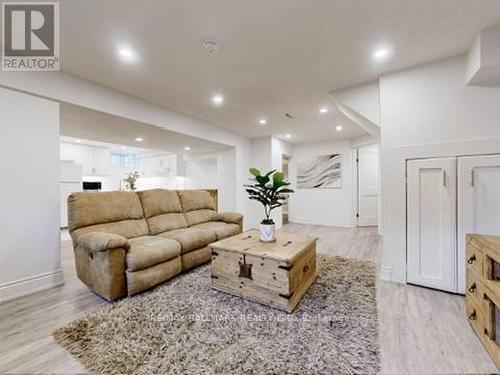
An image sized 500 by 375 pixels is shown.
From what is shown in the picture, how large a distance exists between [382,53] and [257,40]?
1264 mm

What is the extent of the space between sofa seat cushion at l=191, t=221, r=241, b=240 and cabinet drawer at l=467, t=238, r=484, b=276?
8.72 ft

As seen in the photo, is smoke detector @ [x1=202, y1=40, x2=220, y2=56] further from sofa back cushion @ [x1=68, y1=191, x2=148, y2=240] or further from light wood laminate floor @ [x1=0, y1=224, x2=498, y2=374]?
light wood laminate floor @ [x1=0, y1=224, x2=498, y2=374]

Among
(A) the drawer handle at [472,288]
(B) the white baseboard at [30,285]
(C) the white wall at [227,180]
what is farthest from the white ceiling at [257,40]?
(C) the white wall at [227,180]

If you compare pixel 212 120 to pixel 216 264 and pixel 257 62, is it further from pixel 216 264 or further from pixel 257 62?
pixel 216 264

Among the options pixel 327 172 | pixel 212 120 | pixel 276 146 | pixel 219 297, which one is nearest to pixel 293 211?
pixel 327 172

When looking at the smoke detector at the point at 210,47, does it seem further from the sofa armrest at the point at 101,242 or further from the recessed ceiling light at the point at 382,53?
the sofa armrest at the point at 101,242

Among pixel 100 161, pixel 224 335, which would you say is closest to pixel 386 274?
pixel 224 335

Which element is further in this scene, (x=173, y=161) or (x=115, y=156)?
(x=115, y=156)

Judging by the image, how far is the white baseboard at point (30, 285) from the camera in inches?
86.2

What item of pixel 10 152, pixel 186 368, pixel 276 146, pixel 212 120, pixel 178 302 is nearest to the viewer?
pixel 186 368

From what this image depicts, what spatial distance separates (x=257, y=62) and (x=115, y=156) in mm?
8019

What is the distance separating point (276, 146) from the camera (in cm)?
586

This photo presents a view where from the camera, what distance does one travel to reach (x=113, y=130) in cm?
382

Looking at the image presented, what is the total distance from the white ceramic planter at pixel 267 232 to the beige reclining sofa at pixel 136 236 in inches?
37.8
